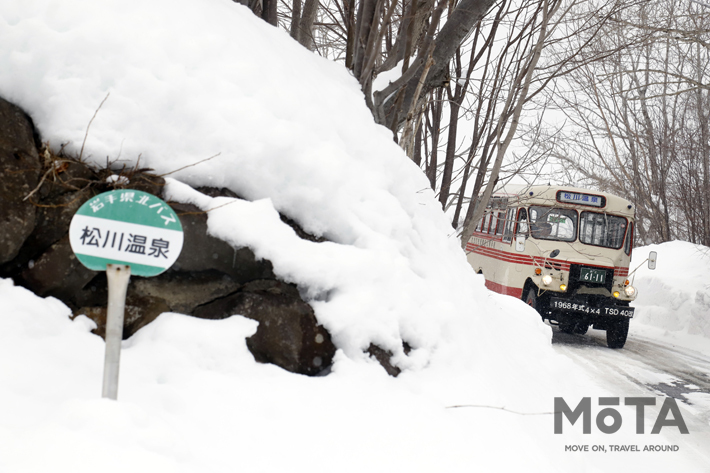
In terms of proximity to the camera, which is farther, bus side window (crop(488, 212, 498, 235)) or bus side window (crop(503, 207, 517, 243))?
bus side window (crop(488, 212, 498, 235))

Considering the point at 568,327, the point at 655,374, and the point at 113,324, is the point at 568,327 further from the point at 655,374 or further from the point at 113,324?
the point at 113,324

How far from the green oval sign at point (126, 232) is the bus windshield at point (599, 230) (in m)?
8.45

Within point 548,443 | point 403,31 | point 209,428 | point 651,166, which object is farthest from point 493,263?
point 651,166

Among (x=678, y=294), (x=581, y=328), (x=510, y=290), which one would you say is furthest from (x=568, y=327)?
(x=678, y=294)

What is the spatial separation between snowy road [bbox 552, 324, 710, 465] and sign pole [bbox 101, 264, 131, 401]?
4.46m

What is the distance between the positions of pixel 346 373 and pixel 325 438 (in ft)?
1.58

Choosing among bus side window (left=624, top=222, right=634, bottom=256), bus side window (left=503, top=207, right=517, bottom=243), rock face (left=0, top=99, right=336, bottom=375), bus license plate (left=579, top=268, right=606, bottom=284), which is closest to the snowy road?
bus license plate (left=579, top=268, right=606, bottom=284)

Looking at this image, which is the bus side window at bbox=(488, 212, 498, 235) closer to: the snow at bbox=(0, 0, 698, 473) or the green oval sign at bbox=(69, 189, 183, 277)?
the snow at bbox=(0, 0, 698, 473)

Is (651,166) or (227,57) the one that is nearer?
(227,57)

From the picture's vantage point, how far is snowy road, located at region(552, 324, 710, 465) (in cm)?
461

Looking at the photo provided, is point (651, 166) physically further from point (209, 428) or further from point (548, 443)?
point (209, 428)

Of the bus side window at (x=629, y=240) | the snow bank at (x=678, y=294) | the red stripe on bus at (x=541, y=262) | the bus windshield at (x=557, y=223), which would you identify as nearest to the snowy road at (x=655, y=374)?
the red stripe on bus at (x=541, y=262)

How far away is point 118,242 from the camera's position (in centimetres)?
160

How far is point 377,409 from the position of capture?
7.16 ft
